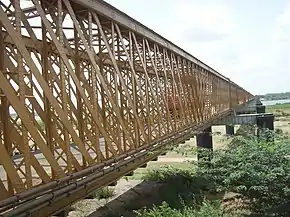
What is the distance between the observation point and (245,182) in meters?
16.5

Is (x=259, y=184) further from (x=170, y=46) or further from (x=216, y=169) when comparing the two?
(x=170, y=46)

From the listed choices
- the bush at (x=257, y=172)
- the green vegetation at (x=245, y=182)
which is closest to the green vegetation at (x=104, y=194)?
the green vegetation at (x=245, y=182)

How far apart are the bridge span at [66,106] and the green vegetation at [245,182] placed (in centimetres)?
216

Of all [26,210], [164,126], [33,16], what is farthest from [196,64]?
[26,210]

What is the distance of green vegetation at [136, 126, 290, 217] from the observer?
15609mm

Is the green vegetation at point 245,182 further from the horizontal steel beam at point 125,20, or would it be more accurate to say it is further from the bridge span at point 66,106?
the horizontal steel beam at point 125,20

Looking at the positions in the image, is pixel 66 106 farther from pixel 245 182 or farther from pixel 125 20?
pixel 245 182

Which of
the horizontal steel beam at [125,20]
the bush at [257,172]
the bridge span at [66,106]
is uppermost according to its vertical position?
the horizontal steel beam at [125,20]

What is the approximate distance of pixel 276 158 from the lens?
1658 cm

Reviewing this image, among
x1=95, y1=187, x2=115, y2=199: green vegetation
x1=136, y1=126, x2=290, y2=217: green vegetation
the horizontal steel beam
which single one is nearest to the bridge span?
the horizontal steel beam

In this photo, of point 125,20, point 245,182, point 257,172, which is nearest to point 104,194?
point 245,182

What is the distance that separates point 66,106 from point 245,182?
8.96 m

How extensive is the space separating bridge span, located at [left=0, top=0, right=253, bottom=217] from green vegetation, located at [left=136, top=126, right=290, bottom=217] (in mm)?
2165

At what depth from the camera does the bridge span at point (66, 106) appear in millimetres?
7707
